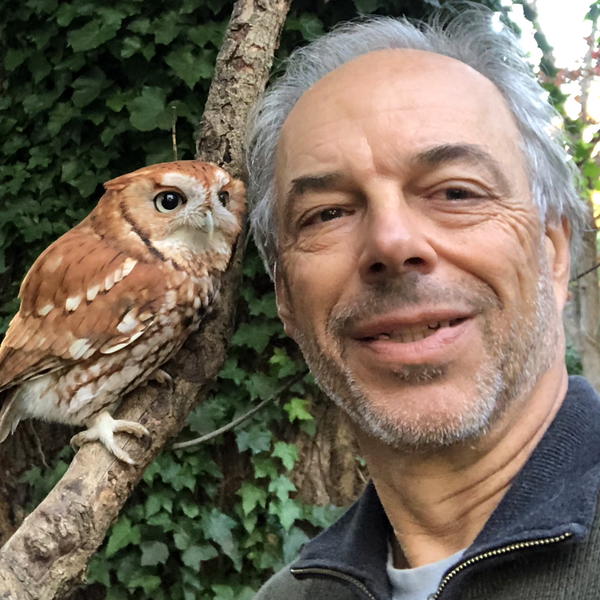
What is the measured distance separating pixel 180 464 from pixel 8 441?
1.94ft

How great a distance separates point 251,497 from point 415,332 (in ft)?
4.57

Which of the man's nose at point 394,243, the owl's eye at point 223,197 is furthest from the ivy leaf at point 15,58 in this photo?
the man's nose at point 394,243

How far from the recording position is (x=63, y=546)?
1172 mm

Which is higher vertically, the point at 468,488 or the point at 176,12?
the point at 176,12

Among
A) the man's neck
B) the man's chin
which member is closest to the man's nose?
the man's chin

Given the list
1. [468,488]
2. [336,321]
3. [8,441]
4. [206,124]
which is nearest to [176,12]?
[206,124]

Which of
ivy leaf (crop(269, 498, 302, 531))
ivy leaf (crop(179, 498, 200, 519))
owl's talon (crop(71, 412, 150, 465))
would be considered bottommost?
ivy leaf (crop(179, 498, 200, 519))

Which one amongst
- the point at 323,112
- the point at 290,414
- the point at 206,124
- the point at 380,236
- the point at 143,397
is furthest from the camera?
the point at 290,414

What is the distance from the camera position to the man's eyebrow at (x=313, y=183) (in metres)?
1.08

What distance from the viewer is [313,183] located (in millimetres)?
1107

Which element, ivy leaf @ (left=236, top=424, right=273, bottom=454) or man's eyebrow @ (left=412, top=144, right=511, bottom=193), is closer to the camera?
man's eyebrow @ (left=412, top=144, right=511, bottom=193)

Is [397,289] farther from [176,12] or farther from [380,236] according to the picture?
[176,12]

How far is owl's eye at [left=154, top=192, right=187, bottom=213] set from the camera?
1354mm

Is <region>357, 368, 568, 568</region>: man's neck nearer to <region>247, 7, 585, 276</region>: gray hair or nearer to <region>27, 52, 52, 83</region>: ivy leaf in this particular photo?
<region>247, 7, 585, 276</region>: gray hair
